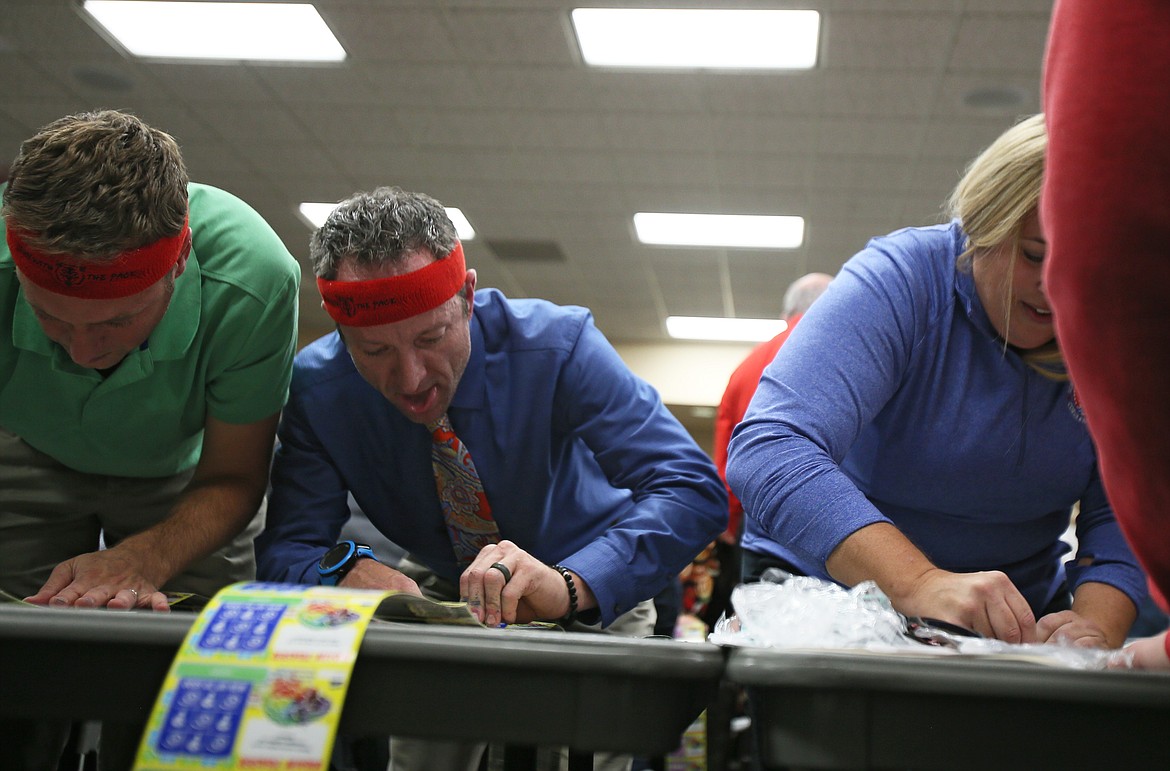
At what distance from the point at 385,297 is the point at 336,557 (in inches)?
14.0

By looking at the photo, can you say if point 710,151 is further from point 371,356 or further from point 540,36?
point 371,356

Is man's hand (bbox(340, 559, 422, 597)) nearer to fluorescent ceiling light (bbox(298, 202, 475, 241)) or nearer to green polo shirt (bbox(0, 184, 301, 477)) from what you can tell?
green polo shirt (bbox(0, 184, 301, 477))


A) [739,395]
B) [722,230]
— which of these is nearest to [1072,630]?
[739,395]

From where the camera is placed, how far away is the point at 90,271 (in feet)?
4.01

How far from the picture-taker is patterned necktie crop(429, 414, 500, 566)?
62.7 inches

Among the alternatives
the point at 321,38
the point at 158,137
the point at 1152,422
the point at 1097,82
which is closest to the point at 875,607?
the point at 1152,422

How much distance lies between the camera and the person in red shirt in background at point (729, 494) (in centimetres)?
285

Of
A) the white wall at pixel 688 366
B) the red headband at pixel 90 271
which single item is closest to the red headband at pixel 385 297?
the red headband at pixel 90 271

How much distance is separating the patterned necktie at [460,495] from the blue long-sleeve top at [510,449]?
0.02 meters

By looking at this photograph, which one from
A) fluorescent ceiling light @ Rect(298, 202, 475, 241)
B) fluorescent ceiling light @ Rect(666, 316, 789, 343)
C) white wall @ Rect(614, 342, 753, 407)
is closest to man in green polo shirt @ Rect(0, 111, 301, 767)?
fluorescent ceiling light @ Rect(298, 202, 475, 241)

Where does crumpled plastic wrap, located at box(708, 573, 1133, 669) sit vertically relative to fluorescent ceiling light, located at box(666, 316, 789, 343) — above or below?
below

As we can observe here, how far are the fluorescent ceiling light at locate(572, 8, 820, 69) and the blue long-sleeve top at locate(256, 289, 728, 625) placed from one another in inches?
110

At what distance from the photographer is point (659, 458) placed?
158cm

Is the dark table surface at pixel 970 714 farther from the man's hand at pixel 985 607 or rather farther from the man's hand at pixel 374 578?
the man's hand at pixel 374 578
